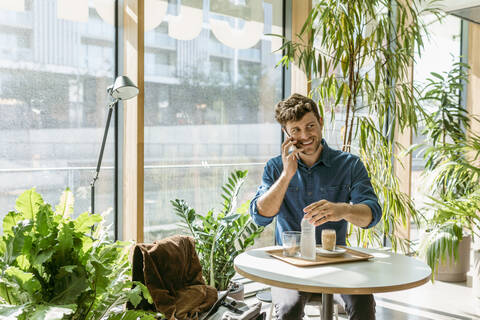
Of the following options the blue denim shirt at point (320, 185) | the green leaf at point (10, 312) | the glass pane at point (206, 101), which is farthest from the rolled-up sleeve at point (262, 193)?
the green leaf at point (10, 312)

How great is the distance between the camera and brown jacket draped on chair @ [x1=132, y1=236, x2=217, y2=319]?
5.96ft

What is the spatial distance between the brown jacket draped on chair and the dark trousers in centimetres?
31

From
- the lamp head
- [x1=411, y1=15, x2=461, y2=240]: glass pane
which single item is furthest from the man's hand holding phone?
[x1=411, y1=15, x2=461, y2=240]: glass pane

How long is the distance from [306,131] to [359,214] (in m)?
0.48

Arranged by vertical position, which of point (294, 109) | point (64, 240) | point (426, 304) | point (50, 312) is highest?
point (294, 109)

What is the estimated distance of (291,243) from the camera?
185 centimetres

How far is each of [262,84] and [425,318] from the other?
6.78ft

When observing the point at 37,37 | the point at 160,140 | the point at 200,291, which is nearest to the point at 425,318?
the point at 200,291

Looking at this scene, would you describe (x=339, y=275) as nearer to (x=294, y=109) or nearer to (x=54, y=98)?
(x=294, y=109)

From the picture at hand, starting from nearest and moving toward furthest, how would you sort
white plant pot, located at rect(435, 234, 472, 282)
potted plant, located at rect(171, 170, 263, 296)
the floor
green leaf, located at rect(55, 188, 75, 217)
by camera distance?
green leaf, located at rect(55, 188, 75, 217) < potted plant, located at rect(171, 170, 263, 296) < the floor < white plant pot, located at rect(435, 234, 472, 282)

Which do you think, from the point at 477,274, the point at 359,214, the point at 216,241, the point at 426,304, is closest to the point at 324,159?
the point at 359,214

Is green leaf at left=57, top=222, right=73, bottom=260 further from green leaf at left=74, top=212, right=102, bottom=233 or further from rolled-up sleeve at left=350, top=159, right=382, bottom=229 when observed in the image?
rolled-up sleeve at left=350, top=159, right=382, bottom=229

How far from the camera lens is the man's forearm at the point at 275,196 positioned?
2.15 m

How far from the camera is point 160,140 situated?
3137 millimetres
